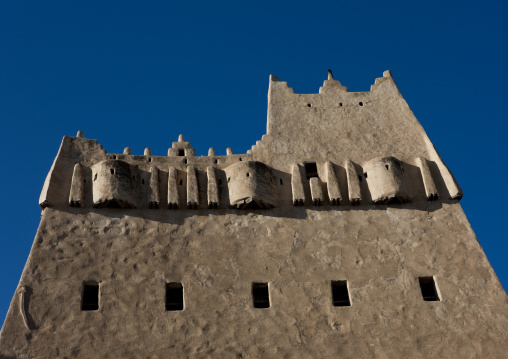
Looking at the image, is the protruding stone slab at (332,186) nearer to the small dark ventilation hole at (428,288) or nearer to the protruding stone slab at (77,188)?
the small dark ventilation hole at (428,288)

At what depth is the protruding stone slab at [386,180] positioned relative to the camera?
20562 mm

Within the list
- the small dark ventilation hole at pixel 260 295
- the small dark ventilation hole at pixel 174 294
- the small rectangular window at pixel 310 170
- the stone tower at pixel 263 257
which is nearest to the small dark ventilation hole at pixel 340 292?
the stone tower at pixel 263 257

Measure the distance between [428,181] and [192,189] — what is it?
612 centimetres

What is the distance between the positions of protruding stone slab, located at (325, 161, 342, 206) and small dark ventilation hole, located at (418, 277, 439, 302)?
297cm

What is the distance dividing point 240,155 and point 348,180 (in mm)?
3033

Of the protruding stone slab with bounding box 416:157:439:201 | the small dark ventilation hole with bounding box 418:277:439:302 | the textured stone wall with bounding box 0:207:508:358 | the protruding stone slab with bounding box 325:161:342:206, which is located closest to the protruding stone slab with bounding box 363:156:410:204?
the textured stone wall with bounding box 0:207:508:358

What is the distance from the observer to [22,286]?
18.2 metres

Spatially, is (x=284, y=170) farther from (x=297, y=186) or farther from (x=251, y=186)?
(x=251, y=186)

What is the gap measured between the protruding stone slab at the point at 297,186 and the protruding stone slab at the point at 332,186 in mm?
706

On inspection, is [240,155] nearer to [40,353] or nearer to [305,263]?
[305,263]

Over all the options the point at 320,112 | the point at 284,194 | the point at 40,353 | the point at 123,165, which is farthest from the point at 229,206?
the point at 40,353

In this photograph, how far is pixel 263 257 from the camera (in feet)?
64.1

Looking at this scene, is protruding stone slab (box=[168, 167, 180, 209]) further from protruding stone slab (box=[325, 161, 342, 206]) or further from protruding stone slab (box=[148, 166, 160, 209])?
protruding stone slab (box=[325, 161, 342, 206])

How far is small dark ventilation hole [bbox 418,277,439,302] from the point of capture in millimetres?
19031
